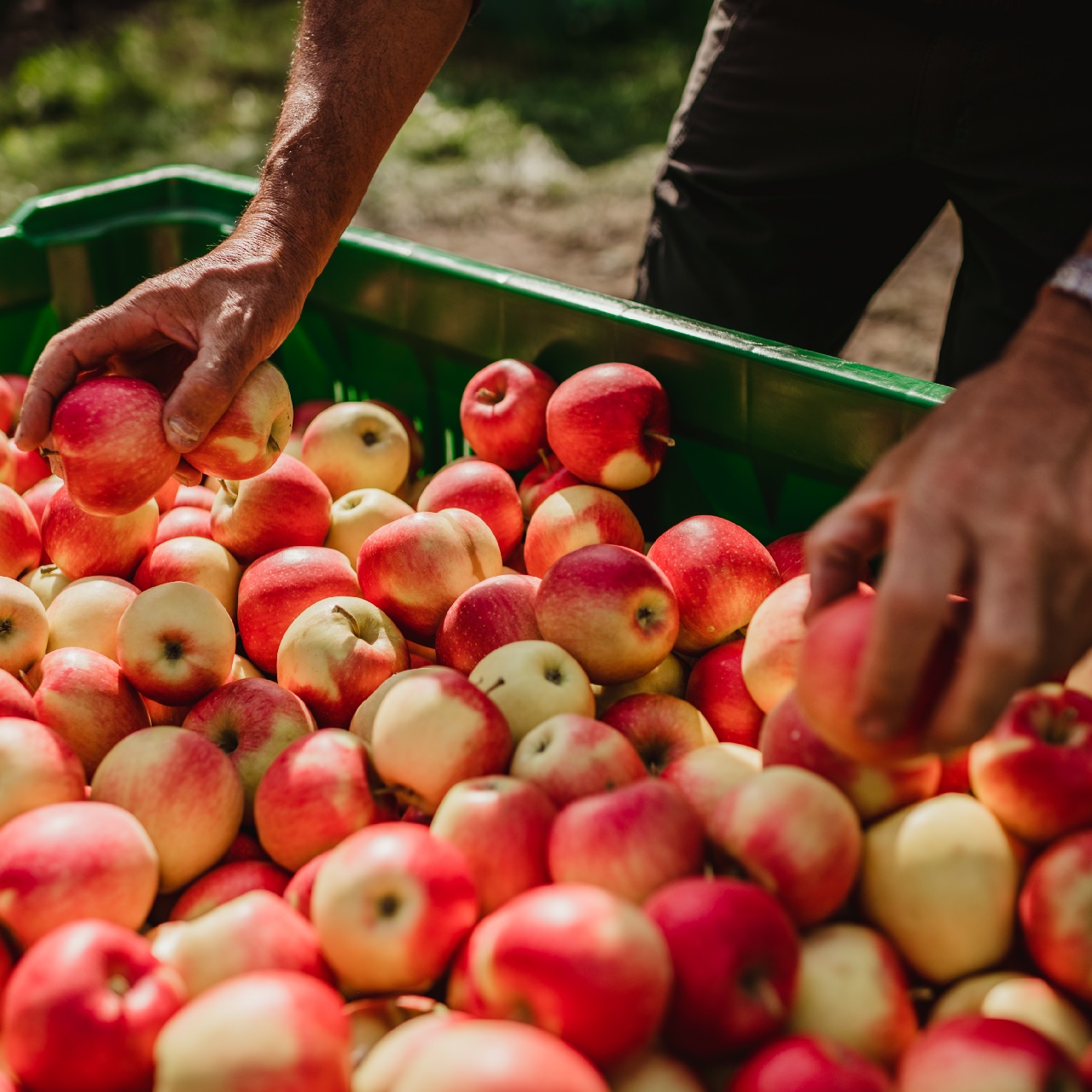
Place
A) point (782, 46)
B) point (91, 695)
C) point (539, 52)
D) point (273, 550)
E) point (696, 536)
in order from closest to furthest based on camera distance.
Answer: point (91, 695), point (696, 536), point (273, 550), point (782, 46), point (539, 52)

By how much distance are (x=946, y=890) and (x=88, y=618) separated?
4.56ft

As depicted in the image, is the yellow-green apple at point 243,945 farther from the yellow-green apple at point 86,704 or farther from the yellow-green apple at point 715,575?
the yellow-green apple at point 715,575

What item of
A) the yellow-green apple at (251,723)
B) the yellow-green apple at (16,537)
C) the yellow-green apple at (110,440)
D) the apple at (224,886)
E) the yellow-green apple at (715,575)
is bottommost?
the apple at (224,886)

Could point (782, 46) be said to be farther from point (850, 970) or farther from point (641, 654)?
point (850, 970)

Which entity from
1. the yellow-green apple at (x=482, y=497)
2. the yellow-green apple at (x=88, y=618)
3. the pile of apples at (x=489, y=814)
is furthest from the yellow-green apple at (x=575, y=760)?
the yellow-green apple at (x=88, y=618)

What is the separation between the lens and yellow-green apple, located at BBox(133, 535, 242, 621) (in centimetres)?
191

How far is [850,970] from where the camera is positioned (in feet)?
3.75

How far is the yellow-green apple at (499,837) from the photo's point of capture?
1.24 m

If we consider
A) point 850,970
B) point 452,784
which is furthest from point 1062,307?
point 452,784

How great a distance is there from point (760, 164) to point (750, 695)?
120cm

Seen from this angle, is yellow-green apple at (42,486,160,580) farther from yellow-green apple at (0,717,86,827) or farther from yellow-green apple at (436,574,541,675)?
yellow-green apple at (436,574,541,675)

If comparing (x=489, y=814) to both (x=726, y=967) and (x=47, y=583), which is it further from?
(x=47, y=583)

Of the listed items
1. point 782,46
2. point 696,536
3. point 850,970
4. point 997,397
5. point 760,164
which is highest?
point 782,46

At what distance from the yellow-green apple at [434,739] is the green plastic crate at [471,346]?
2.53 ft
